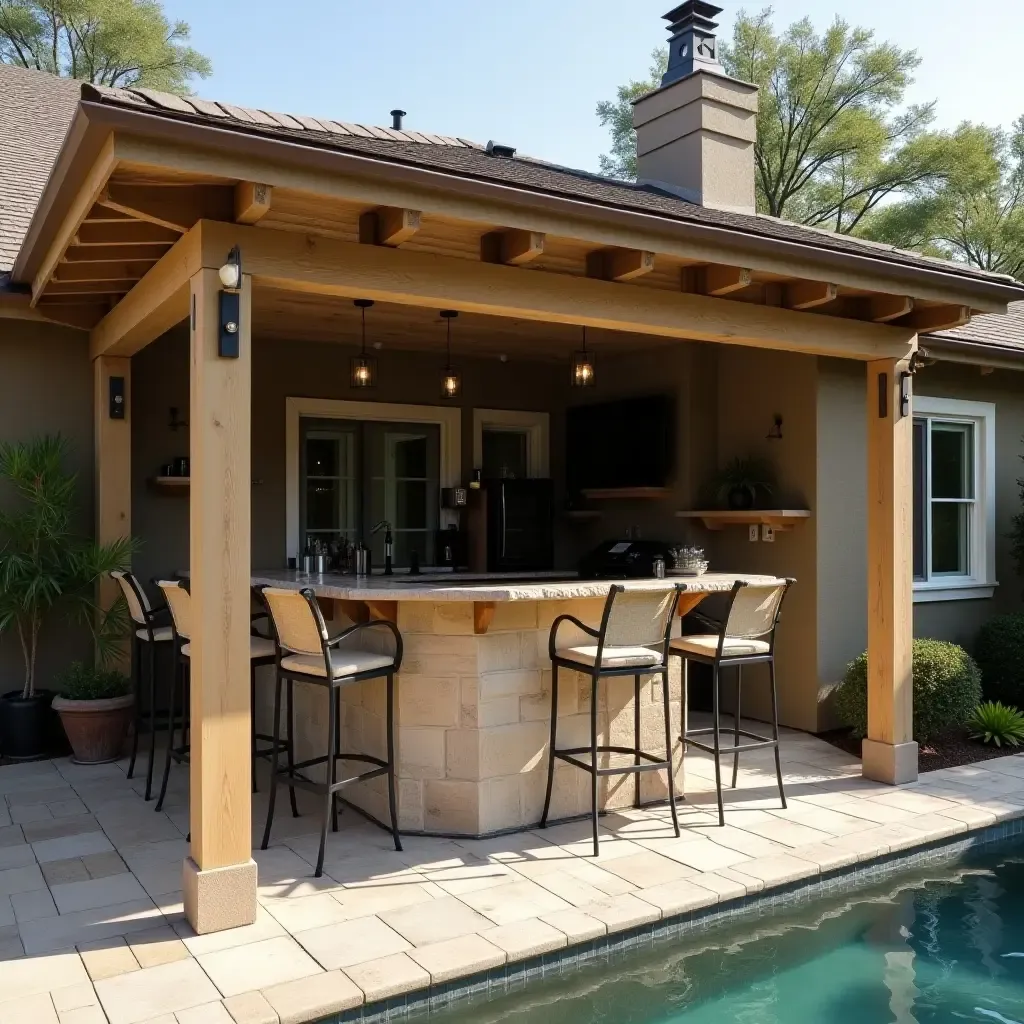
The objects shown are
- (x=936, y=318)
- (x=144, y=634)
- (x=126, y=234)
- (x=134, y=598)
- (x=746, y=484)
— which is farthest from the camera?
(x=746, y=484)

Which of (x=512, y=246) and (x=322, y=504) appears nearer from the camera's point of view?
(x=512, y=246)

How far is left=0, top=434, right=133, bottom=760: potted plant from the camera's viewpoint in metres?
5.39

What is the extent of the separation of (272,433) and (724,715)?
151 inches

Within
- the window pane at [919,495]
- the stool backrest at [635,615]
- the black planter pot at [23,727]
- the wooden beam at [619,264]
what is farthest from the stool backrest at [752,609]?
the black planter pot at [23,727]

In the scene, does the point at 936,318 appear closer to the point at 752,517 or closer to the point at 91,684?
the point at 752,517

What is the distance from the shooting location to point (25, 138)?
7.72 metres

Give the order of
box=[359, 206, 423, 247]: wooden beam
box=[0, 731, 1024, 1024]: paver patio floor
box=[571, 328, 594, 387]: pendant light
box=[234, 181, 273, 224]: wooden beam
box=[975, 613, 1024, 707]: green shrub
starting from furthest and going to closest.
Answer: box=[975, 613, 1024, 707]: green shrub < box=[571, 328, 594, 387]: pendant light < box=[359, 206, 423, 247]: wooden beam < box=[234, 181, 273, 224]: wooden beam < box=[0, 731, 1024, 1024]: paver patio floor

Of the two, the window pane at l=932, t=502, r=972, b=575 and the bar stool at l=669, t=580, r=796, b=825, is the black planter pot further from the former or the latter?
the window pane at l=932, t=502, r=972, b=575

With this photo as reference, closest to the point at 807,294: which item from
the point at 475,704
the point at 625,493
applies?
the point at 475,704

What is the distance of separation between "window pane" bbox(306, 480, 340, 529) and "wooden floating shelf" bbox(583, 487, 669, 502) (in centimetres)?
200

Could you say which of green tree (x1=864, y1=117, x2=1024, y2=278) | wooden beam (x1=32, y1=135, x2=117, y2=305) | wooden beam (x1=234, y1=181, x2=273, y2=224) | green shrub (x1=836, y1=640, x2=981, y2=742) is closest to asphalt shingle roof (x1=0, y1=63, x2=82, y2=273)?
wooden beam (x1=32, y1=135, x2=117, y2=305)

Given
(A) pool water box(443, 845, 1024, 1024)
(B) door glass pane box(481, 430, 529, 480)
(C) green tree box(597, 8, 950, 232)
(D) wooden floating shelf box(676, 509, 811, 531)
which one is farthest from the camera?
(C) green tree box(597, 8, 950, 232)

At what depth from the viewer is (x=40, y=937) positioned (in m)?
3.24

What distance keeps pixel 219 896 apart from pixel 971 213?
19.7 metres
